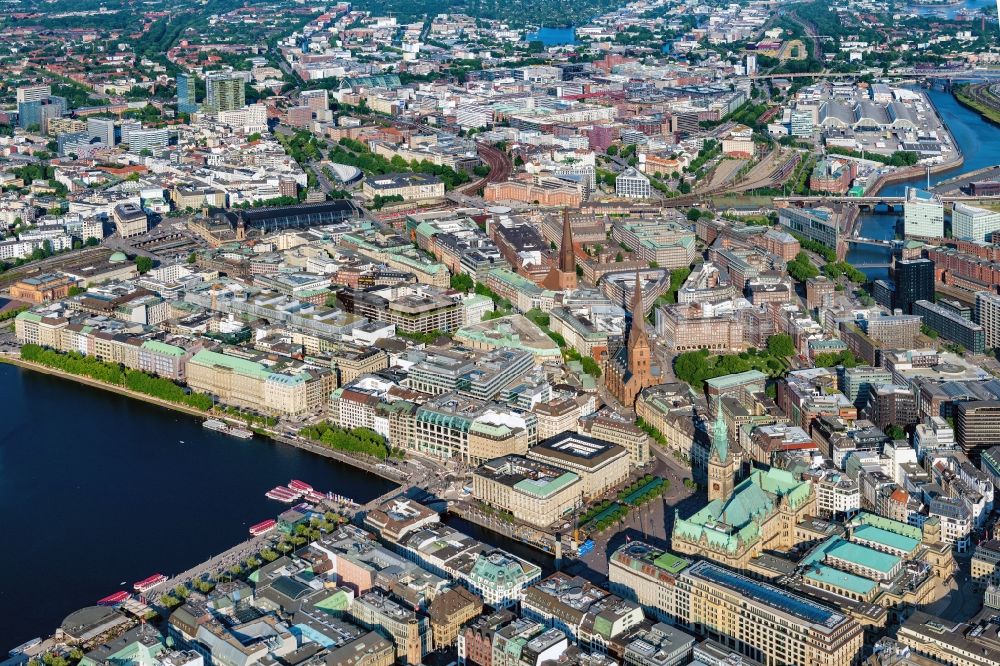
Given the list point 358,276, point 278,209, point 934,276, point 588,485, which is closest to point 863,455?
point 588,485

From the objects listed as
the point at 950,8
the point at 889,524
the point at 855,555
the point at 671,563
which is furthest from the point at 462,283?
the point at 950,8

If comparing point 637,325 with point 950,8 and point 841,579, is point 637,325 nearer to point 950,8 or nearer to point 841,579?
point 841,579

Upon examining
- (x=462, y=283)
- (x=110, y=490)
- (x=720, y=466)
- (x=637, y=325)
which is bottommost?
(x=110, y=490)

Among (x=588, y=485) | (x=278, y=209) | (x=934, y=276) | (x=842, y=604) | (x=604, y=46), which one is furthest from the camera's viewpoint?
(x=604, y=46)

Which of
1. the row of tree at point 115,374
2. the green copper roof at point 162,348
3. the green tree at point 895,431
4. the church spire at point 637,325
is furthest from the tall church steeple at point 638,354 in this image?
the green copper roof at point 162,348

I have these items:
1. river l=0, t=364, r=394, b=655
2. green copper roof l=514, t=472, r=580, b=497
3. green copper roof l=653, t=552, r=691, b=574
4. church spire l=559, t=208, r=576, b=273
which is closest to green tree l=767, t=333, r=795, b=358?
church spire l=559, t=208, r=576, b=273

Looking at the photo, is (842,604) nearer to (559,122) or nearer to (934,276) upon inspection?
(934,276)

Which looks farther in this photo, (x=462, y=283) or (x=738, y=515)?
(x=462, y=283)
